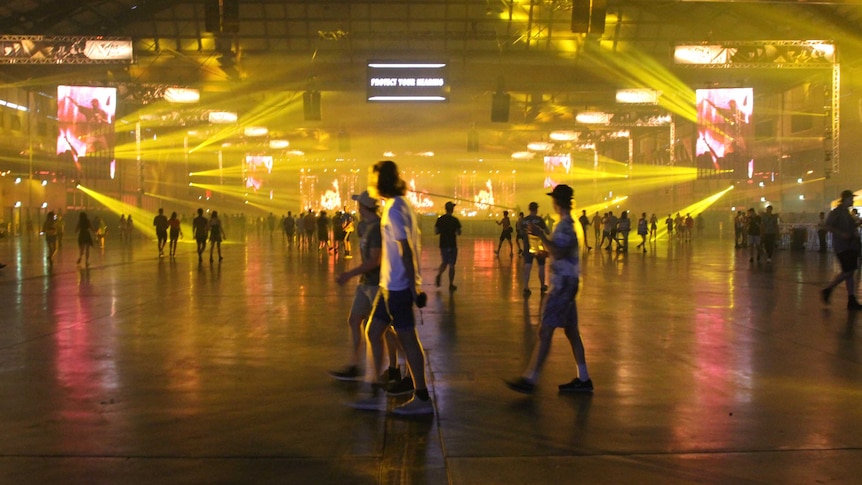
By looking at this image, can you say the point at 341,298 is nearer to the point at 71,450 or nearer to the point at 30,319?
the point at 30,319

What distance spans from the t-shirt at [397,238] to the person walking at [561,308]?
3.58 ft

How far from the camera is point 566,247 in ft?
19.4

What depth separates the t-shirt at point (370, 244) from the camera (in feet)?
19.4

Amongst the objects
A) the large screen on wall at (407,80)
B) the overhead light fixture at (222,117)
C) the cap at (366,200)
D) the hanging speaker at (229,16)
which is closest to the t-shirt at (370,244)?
the cap at (366,200)

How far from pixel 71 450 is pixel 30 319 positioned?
A: 6.10 meters

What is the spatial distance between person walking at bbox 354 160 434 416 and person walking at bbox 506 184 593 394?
910mm

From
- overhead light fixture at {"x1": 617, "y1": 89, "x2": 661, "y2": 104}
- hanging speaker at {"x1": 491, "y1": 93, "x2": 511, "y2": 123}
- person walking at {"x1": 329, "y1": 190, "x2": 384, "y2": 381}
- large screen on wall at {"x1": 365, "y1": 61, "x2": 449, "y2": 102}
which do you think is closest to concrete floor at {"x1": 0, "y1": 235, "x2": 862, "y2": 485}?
person walking at {"x1": 329, "y1": 190, "x2": 384, "y2": 381}

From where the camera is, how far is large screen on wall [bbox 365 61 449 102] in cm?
2430

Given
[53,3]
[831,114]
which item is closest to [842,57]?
[831,114]

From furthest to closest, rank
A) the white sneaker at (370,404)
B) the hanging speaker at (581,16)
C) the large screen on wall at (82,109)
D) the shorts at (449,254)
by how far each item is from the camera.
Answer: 1. the large screen on wall at (82,109)
2. the hanging speaker at (581,16)
3. the shorts at (449,254)
4. the white sneaker at (370,404)

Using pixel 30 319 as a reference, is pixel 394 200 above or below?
above

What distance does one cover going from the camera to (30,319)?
9.80 metres

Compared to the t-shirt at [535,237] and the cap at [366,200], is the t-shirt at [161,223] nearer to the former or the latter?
the t-shirt at [535,237]

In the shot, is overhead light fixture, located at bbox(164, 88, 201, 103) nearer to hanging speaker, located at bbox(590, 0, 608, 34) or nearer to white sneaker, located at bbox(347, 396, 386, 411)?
hanging speaker, located at bbox(590, 0, 608, 34)
